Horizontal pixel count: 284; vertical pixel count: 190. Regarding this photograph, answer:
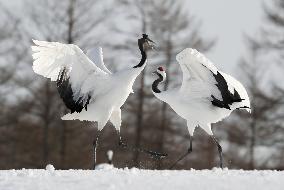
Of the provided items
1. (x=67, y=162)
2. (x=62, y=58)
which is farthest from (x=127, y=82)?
(x=67, y=162)

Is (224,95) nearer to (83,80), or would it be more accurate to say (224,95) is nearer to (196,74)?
(196,74)

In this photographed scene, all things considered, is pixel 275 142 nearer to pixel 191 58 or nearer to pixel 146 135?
pixel 146 135

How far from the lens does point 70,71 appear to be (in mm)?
13656

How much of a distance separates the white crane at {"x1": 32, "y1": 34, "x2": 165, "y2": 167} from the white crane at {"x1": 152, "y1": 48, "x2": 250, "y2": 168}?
87 cm

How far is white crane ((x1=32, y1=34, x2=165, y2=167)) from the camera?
13266mm

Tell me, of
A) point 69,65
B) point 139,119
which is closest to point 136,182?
point 69,65

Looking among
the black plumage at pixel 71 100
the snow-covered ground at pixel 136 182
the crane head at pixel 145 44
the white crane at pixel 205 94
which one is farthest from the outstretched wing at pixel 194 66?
the snow-covered ground at pixel 136 182

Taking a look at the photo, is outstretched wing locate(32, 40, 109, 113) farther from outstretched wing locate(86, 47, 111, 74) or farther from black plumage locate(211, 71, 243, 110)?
black plumage locate(211, 71, 243, 110)

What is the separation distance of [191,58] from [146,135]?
56.3ft

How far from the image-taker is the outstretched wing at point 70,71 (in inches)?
519

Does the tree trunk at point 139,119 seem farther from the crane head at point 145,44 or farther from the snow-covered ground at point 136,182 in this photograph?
the snow-covered ground at point 136,182

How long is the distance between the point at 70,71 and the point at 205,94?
245 cm

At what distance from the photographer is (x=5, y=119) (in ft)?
98.4

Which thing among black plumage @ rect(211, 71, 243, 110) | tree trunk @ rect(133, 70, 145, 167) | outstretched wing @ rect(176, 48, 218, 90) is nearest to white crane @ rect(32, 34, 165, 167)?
outstretched wing @ rect(176, 48, 218, 90)
